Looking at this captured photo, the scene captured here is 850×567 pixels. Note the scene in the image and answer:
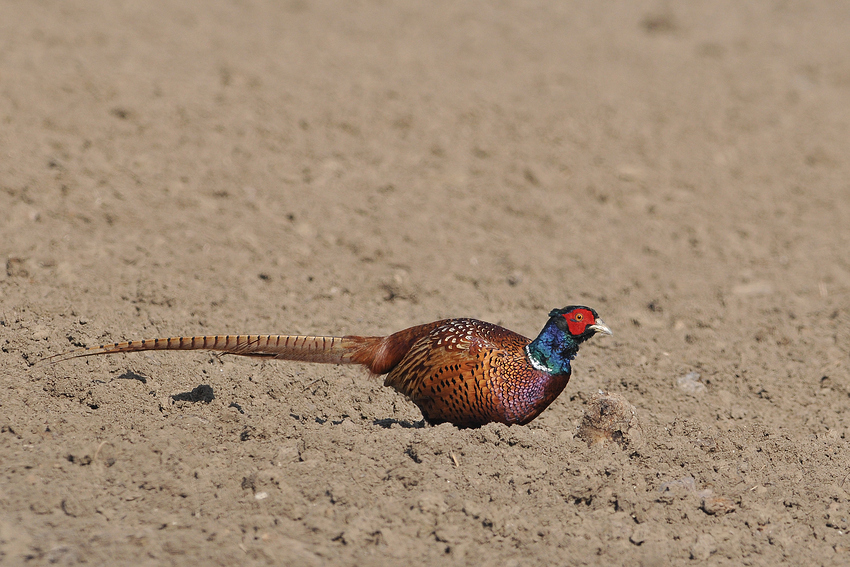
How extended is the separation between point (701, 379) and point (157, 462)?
284cm

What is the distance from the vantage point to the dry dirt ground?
3.29 m

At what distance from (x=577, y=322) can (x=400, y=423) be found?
944mm

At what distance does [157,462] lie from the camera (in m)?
3.43

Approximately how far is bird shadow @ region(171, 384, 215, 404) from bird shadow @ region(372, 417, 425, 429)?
2.48 feet

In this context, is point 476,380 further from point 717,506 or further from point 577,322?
point 717,506

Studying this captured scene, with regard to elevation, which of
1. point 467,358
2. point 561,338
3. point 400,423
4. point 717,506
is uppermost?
point 561,338

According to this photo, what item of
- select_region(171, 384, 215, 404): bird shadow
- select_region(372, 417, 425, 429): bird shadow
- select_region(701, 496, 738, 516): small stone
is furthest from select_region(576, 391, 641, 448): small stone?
select_region(171, 384, 215, 404): bird shadow

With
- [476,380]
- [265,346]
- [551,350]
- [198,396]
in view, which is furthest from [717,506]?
[198,396]

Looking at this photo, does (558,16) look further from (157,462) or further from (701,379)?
(157,462)

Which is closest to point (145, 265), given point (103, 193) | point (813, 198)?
point (103, 193)

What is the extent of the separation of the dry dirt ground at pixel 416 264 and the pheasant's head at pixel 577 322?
464 millimetres

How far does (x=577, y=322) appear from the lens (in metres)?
4.00

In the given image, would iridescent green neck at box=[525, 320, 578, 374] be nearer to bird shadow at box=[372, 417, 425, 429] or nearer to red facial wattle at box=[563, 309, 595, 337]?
red facial wattle at box=[563, 309, 595, 337]

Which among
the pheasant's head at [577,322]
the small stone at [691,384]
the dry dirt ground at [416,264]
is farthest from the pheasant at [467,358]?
the small stone at [691,384]
